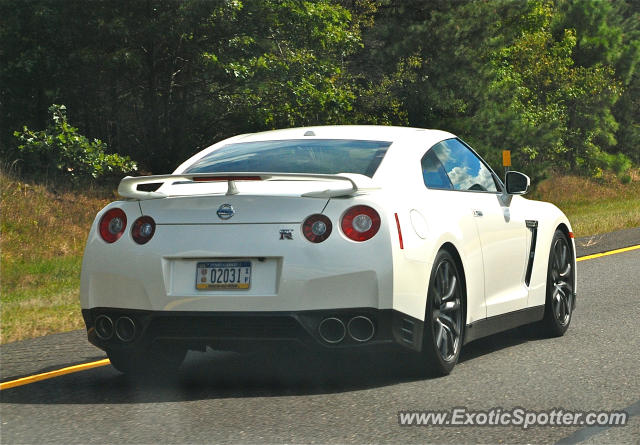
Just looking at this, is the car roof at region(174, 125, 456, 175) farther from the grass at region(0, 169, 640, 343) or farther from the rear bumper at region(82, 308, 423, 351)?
the grass at region(0, 169, 640, 343)

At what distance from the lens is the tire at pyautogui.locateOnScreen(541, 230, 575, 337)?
8727mm

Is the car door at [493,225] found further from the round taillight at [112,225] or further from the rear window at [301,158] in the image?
the round taillight at [112,225]

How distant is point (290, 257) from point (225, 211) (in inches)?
19.0

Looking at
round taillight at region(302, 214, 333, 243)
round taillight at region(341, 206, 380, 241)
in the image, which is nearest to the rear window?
round taillight at region(341, 206, 380, 241)

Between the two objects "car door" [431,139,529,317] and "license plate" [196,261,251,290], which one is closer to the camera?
"license plate" [196,261,251,290]

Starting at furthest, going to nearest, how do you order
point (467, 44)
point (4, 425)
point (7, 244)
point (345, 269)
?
point (467, 44), point (7, 244), point (345, 269), point (4, 425)

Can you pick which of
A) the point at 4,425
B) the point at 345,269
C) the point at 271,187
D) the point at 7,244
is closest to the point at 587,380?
the point at 345,269

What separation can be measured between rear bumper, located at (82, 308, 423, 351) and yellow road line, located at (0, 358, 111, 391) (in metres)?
0.98

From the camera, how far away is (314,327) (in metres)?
6.28

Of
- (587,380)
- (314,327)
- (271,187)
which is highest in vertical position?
(271,187)

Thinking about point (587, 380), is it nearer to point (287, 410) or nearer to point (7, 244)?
point (287, 410)

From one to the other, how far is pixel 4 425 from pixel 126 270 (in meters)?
1.17

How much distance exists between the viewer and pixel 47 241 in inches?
747

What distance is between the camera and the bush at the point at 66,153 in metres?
22.0
